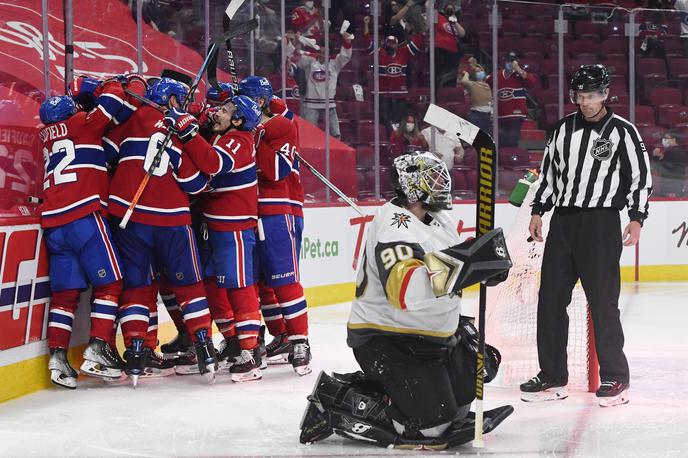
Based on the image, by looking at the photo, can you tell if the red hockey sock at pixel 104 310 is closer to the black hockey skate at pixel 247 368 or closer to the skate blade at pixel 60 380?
the skate blade at pixel 60 380

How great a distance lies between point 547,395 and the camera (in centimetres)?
413

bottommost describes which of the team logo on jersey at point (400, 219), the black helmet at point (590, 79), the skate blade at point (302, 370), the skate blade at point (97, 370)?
the skate blade at point (302, 370)

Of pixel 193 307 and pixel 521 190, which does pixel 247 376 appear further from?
pixel 521 190

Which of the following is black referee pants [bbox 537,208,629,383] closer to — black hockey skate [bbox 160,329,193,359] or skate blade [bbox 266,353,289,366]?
skate blade [bbox 266,353,289,366]

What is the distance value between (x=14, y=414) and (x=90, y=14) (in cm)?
311

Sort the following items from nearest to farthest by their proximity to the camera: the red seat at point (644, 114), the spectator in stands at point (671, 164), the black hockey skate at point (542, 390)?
1. the black hockey skate at point (542, 390)
2. the spectator in stands at point (671, 164)
3. the red seat at point (644, 114)

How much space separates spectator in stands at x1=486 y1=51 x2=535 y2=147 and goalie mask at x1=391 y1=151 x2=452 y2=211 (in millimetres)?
5821

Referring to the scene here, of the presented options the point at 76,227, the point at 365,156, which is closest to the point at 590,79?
the point at 76,227

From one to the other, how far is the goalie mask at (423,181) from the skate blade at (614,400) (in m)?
1.15

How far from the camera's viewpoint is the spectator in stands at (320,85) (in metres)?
7.83

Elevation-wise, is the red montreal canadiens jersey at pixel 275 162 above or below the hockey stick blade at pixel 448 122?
below

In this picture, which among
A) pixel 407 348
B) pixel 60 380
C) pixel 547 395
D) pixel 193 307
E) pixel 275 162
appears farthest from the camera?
pixel 275 162

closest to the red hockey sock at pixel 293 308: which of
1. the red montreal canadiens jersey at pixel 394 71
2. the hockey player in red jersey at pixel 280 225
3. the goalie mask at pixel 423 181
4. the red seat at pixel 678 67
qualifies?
the hockey player in red jersey at pixel 280 225

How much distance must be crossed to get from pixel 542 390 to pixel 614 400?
269 mm
